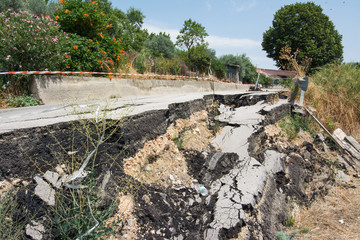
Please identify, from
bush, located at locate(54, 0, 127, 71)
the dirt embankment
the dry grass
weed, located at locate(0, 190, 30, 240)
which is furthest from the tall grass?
weed, located at locate(0, 190, 30, 240)

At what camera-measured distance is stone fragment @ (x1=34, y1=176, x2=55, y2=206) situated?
190 cm

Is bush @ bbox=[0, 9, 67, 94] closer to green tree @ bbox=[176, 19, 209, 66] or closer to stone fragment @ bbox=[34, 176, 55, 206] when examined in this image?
stone fragment @ bbox=[34, 176, 55, 206]

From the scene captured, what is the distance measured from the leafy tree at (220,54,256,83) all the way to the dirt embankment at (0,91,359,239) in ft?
64.7

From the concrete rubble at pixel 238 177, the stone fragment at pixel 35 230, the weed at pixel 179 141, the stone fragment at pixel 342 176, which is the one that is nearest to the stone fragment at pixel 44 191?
the stone fragment at pixel 35 230

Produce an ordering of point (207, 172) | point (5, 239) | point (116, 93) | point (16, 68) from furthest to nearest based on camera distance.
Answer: point (116, 93), point (16, 68), point (207, 172), point (5, 239)

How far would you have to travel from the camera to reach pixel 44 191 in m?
1.94

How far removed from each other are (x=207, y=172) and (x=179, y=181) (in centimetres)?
50

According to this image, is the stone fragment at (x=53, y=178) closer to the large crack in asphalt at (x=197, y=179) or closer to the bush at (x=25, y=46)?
the large crack in asphalt at (x=197, y=179)

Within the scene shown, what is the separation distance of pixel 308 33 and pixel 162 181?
28032 mm

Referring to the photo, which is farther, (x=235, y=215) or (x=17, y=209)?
(x=235, y=215)

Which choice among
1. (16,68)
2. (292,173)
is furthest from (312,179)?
(16,68)

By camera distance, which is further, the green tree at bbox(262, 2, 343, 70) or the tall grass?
the green tree at bbox(262, 2, 343, 70)

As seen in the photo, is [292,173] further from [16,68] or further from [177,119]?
[16,68]

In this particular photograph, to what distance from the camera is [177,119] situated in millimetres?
4203
